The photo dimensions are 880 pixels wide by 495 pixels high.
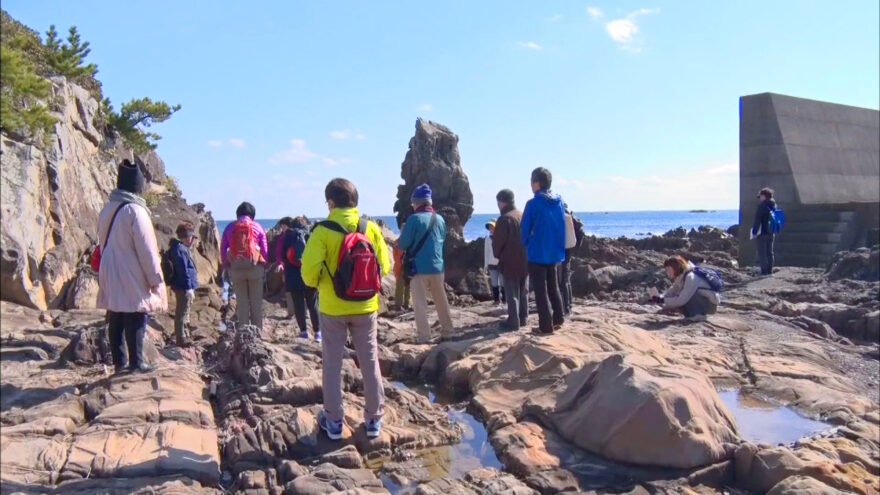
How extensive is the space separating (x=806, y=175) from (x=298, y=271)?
17.4m

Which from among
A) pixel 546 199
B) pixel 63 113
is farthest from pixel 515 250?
pixel 63 113

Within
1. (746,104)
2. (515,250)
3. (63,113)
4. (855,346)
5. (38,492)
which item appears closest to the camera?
(38,492)

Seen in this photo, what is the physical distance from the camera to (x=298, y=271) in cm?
823

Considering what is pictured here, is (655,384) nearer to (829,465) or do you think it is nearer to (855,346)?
(829,465)

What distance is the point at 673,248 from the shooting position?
1102 inches

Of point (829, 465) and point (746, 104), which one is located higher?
point (746, 104)

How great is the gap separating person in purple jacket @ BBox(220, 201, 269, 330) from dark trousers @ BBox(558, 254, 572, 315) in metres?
4.09

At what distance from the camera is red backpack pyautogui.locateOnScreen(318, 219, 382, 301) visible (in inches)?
189

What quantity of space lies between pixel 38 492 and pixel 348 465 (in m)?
1.88

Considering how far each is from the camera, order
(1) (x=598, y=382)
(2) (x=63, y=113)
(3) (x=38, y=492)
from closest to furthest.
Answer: (3) (x=38, y=492)
(1) (x=598, y=382)
(2) (x=63, y=113)

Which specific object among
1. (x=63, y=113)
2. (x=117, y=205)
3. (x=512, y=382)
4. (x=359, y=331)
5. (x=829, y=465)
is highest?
(x=63, y=113)

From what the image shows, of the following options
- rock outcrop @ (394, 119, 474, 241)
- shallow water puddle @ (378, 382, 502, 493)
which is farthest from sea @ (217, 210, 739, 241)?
shallow water puddle @ (378, 382, 502, 493)

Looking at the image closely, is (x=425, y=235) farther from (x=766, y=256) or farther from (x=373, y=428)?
(x=766, y=256)

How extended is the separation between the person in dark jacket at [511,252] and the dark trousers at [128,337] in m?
4.20
